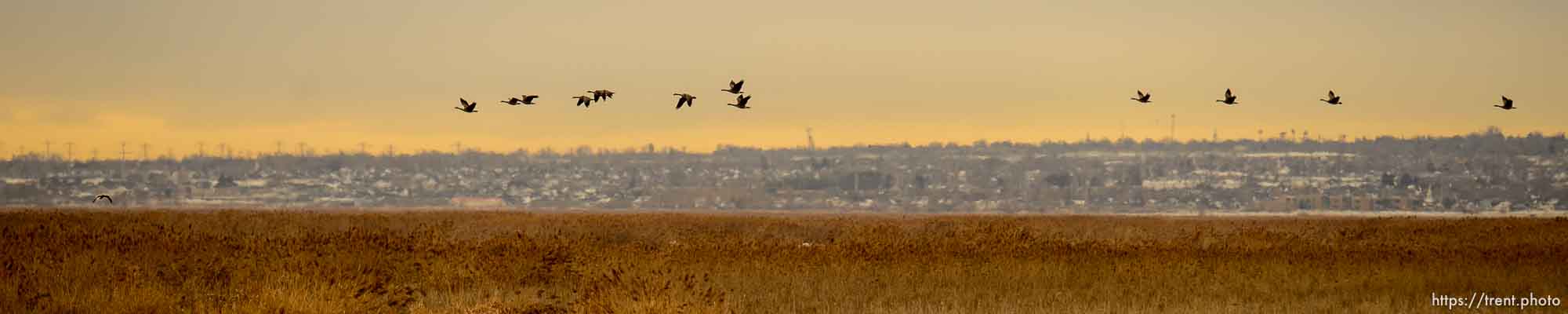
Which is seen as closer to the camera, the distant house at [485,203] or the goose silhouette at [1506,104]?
the goose silhouette at [1506,104]

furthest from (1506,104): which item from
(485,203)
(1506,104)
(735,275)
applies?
(485,203)

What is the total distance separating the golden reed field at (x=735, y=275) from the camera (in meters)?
20.5

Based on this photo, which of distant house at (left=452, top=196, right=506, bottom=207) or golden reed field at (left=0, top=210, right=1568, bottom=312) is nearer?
golden reed field at (left=0, top=210, right=1568, bottom=312)

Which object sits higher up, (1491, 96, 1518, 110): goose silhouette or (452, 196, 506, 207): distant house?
(1491, 96, 1518, 110): goose silhouette

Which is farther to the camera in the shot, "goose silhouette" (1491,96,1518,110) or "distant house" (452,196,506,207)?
"distant house" (452,196,506,207)

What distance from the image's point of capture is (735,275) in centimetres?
2503

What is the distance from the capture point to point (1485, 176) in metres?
194

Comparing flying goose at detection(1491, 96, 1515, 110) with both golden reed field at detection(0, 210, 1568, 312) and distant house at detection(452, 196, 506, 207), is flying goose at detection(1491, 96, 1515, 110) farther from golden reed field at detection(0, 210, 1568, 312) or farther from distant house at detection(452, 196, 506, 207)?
distant house at detection(452, 196, 506, 207)

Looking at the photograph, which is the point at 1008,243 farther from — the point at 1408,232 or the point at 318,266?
the point at 1408,232

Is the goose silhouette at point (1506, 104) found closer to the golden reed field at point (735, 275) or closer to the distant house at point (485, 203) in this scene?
the golden reed field at point (735, 275)

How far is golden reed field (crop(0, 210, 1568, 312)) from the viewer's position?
2048 centimetres

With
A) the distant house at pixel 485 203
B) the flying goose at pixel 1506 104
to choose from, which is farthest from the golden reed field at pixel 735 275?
the distant house at pixel 485 203

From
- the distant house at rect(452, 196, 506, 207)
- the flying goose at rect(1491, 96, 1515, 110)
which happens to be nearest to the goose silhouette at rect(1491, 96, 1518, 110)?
the flying goose at rect(1491, 96, 1515, 110)

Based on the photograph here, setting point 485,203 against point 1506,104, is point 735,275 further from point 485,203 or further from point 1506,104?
point 485,203
